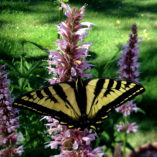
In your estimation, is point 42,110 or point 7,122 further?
point 7,122

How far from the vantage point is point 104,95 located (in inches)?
82.8

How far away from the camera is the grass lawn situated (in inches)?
171

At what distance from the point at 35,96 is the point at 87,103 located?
481 millimetres

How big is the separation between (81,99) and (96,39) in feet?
14.2

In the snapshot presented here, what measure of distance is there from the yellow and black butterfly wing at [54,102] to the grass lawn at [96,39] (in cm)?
137

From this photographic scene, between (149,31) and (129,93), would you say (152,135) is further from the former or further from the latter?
(149,31)

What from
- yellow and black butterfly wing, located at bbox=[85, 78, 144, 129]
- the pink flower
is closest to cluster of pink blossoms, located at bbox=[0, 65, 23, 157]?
yellow and black butterfly wing, located at bbox=[85, 78, 144, 129]

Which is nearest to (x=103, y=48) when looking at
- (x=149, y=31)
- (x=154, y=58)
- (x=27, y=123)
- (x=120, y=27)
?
(x=154, y=58)

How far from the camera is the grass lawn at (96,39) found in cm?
435

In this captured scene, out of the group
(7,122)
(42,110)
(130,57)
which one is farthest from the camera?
(130,57)

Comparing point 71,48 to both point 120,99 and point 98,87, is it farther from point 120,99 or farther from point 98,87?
point 120,99

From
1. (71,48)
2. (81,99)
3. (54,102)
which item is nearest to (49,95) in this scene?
(54,102)

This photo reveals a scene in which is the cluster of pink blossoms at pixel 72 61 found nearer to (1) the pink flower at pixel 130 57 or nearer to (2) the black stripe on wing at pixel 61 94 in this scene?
(2) the black stripe on wing at pixel 61 94

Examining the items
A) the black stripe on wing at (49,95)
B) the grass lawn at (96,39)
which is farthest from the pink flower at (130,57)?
the black stripe on wing at (49,95)
